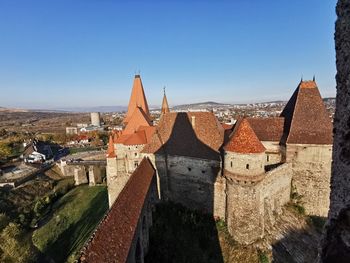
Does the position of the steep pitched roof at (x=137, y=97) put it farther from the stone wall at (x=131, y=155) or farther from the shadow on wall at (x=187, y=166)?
the shadow on wall at (x=187, y=166)

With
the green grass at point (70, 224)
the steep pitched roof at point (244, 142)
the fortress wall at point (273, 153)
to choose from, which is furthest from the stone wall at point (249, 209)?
the green grass at point (70, 224)

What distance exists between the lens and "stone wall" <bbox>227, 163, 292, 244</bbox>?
14469 millimetres

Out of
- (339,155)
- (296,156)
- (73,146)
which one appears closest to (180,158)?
(296,156)

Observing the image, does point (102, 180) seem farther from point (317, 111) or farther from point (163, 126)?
point (317, 111)

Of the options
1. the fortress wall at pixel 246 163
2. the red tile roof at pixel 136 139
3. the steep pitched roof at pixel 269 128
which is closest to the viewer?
the fortress wall at pixel 246 163

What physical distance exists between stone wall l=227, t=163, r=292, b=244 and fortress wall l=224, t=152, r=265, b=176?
73 centimetres

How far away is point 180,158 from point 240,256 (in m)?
7.61

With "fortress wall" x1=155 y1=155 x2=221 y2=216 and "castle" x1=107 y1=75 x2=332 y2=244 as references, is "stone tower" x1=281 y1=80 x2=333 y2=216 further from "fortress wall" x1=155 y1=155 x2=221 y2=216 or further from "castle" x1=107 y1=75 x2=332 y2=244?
"fortress wall" x1=155 y1=155 x2=221 y2=216

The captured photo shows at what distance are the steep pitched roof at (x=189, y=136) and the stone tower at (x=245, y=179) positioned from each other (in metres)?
2.69

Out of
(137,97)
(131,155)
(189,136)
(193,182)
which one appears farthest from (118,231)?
(137,97)

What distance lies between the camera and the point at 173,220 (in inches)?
703

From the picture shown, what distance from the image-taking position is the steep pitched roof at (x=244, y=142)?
1415 cm

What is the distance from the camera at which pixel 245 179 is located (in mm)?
14344

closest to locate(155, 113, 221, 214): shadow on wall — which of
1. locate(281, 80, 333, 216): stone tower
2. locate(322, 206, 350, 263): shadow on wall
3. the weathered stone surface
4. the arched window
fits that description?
locate(281, 80, 333, 216): stone tower
